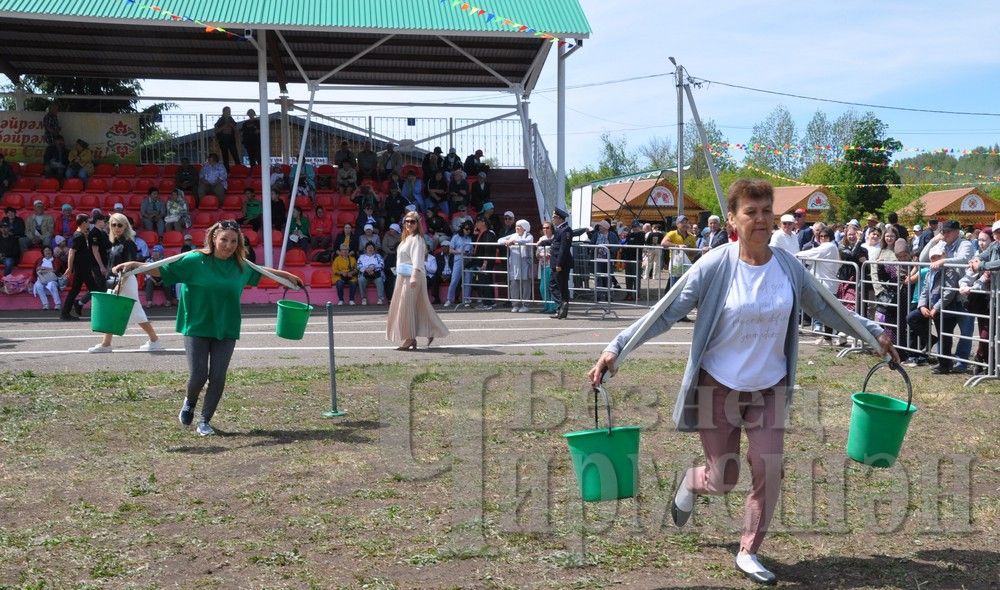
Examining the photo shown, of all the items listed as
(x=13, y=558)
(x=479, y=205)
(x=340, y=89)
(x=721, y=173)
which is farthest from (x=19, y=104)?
(x=721, y=173)

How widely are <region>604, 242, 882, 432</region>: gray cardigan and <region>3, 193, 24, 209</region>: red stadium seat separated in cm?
2153

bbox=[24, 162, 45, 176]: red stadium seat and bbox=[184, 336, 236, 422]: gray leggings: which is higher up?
bbox=[24, 162, 45, 176]: red stadium seat

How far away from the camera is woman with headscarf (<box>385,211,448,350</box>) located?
1355cm

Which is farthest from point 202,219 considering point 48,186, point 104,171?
point 104,171

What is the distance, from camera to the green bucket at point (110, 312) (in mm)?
10078

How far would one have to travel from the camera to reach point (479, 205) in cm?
2520

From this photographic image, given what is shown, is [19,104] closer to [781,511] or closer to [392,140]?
[392,140]

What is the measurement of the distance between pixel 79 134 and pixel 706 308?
85.5 ft

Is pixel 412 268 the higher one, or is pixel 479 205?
pixel 479 205

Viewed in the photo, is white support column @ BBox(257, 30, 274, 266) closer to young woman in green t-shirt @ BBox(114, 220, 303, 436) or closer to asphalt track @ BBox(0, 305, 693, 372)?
asphalt track @ BBox(0, 305, 693, 372)

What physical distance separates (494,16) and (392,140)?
711cm

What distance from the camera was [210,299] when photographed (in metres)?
8.20

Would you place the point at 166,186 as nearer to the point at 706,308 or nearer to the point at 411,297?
the point at 411,297

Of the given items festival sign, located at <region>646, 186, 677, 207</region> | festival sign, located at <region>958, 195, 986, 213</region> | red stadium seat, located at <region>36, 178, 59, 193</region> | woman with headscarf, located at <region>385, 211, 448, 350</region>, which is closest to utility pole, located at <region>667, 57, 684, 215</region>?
festival sign, located at <region>646, 186, 677, 207</region>
